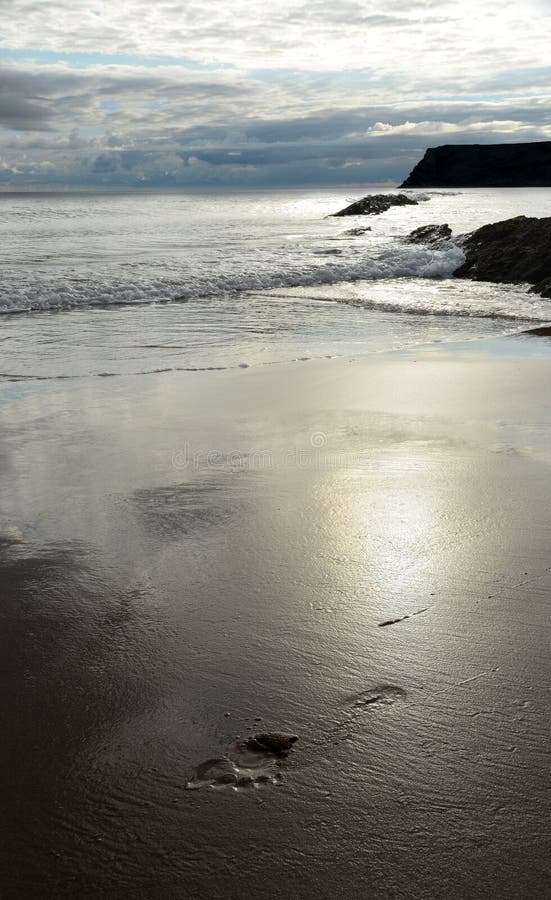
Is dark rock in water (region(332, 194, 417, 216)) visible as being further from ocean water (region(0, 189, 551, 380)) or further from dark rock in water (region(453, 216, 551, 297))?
dark rock in water (region(453, 216, 551, 297))

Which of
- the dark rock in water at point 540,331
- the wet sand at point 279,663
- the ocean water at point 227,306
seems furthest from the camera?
the dark rock in water at point 540,331

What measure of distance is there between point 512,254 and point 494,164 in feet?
516

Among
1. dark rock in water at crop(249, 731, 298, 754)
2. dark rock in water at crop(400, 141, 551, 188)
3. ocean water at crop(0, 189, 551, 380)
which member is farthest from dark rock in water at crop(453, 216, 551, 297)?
dark rock in water at crop(400, 141, 551, 188)

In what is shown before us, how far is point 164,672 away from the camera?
8.57 feet

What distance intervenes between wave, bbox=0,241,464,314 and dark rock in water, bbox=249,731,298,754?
11.3 m

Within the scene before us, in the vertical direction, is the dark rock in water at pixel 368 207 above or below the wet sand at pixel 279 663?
above

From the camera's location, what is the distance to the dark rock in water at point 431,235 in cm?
2227

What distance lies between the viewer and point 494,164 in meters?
158

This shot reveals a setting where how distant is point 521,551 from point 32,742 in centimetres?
223

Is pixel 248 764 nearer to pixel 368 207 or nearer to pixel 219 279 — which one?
pixel 219 279

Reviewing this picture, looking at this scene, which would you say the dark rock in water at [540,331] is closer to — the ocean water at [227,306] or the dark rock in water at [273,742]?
the ocean water at [227,306]

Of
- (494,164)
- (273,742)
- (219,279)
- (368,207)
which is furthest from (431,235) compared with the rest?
(494,164)

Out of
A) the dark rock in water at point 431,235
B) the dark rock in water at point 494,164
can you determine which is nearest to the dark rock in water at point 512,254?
the dark rock in water at point 431,235

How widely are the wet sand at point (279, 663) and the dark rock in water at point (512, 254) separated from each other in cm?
1174
